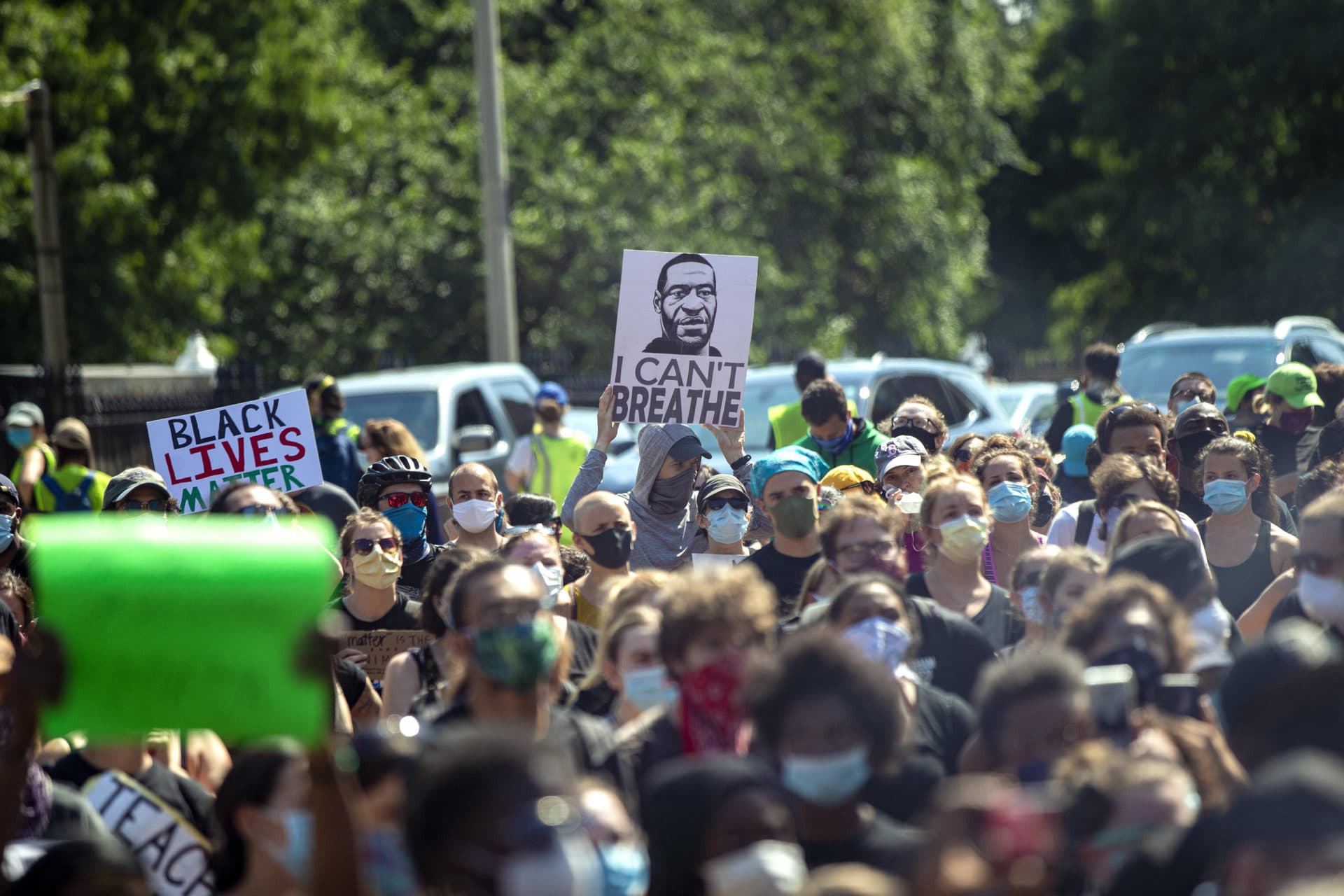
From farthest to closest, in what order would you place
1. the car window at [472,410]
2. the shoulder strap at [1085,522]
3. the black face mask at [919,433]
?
the car window at [472,410]
the black face mask at [919,433]
the shoulder strap at [1085,522]

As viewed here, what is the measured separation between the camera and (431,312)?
94.0 feet

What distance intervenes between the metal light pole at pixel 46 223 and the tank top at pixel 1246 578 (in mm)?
13468

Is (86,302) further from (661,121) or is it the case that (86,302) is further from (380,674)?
(380,674)

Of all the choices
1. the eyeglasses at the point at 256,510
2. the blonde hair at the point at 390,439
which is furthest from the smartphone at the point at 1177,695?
the blonde hair at the point at 390,439

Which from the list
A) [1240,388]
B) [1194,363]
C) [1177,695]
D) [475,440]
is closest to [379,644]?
[1177,695]

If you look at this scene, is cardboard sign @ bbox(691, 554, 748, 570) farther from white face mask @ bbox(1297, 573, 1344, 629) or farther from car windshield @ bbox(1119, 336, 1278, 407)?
car windshield @ bbox(1119, 336, 1278, 407)

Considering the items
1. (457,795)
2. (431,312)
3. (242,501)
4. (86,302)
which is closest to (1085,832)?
(457,795)

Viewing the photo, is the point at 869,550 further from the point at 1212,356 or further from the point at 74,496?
the point at 1212,356

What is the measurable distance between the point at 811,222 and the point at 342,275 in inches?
290

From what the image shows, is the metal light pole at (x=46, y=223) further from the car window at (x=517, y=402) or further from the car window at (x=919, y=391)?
the car window at (x=919, y=391)

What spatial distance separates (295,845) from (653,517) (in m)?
3.80

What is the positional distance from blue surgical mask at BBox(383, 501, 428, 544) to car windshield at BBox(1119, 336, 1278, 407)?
7297 mm

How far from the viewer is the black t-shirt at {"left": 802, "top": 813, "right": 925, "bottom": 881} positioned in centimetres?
404

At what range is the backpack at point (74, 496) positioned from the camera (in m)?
11.2
